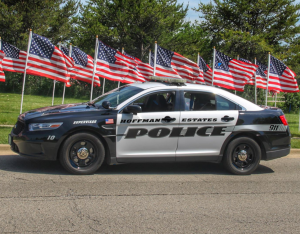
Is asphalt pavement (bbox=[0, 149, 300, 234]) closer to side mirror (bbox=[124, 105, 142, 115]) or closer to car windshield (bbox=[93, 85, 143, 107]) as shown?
side mirror (bbox=[124, 105, 142, 115])

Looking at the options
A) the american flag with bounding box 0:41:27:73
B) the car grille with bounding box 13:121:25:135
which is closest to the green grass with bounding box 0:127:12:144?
the car grille with bounding box 13:121:25:135

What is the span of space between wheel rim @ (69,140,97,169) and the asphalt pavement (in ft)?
0.76

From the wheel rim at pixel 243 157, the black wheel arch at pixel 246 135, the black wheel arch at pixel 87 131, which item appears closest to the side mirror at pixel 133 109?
the black wheel arch at pixel 87 131

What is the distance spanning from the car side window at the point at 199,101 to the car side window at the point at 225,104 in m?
0.09

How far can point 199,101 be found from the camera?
24.4ft

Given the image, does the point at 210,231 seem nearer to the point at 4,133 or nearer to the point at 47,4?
the point at 4,133

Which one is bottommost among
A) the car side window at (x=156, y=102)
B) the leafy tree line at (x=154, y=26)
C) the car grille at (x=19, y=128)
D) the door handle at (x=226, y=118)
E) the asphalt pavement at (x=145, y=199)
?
the asphalt pavement at (x=145, y=199)

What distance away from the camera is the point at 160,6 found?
3531 cm

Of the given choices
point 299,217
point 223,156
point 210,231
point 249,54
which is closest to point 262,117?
point 223,156

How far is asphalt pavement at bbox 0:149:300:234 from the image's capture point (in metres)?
4.78

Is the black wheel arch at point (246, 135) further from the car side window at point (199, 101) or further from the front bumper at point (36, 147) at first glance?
the front bumper at point (36, 147)

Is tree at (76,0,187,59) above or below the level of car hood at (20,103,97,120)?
above

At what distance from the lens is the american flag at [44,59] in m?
13.2

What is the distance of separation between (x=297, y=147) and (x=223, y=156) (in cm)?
393
